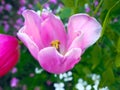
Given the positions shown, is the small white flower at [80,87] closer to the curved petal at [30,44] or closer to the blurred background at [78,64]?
the blurred background at [78,64]

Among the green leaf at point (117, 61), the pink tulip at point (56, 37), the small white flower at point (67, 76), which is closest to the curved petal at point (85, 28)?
the pink tulip at point (56, 37)

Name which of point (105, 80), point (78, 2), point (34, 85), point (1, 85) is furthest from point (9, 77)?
point (78, 2)

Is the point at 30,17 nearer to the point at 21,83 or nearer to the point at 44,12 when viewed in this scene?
the point at 44,12

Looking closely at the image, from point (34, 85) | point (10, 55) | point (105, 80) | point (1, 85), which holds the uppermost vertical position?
point (10, 55)

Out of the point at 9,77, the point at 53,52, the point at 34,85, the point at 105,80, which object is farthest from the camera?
the point at 9,77

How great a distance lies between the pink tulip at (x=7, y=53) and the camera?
2.15 ft

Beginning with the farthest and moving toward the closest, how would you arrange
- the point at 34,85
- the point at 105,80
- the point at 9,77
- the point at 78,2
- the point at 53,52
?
the point at 9,77
the point at 34,85
the point at 105,80
the point at 78,2
the point at 53,52

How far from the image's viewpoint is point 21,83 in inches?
73.6

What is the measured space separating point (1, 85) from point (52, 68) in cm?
143

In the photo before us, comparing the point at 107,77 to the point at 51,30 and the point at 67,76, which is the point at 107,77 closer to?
the point at 51,30

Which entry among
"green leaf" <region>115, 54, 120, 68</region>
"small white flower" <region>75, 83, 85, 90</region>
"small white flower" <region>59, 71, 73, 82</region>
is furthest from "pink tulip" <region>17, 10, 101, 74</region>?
"small white flower" <region>59, 71, 73, 82</region>

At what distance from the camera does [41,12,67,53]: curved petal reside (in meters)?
0.66

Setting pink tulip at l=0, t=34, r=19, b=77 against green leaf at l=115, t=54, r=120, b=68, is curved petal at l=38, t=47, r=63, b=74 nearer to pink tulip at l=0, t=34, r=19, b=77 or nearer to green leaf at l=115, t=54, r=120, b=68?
pink tulip at l=0, t=34, r=19, b=77

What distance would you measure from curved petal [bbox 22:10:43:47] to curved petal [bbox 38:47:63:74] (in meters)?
0.05
